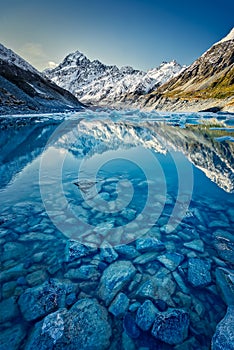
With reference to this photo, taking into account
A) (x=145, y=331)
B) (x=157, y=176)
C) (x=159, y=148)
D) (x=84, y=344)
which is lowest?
(x=84, y=344)

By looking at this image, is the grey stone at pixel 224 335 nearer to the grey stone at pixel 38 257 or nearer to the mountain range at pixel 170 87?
the grey stone at pixel 38 257

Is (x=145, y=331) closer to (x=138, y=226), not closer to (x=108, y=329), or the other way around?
(x=108, y=329)

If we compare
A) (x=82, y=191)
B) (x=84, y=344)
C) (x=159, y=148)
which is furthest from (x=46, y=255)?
(x=159, y=148)

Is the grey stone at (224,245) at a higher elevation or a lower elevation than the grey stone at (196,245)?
higher

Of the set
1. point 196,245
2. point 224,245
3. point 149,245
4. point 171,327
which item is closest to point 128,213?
point 149,245

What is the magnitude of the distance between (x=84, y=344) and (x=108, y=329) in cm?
30

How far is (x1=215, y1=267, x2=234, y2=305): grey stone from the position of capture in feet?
8.90

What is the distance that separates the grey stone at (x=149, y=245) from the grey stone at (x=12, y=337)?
6.62 ft

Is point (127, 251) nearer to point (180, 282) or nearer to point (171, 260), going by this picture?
point (171, 260)

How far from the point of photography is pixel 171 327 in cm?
235

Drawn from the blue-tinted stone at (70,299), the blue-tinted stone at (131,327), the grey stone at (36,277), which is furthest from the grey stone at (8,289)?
the blue-tinted stone at (131,327)

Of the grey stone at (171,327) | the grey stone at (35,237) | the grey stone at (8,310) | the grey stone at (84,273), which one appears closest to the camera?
the grey stone at (171,327)

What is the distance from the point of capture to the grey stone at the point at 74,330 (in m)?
2.21

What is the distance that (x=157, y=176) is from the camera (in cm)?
764
